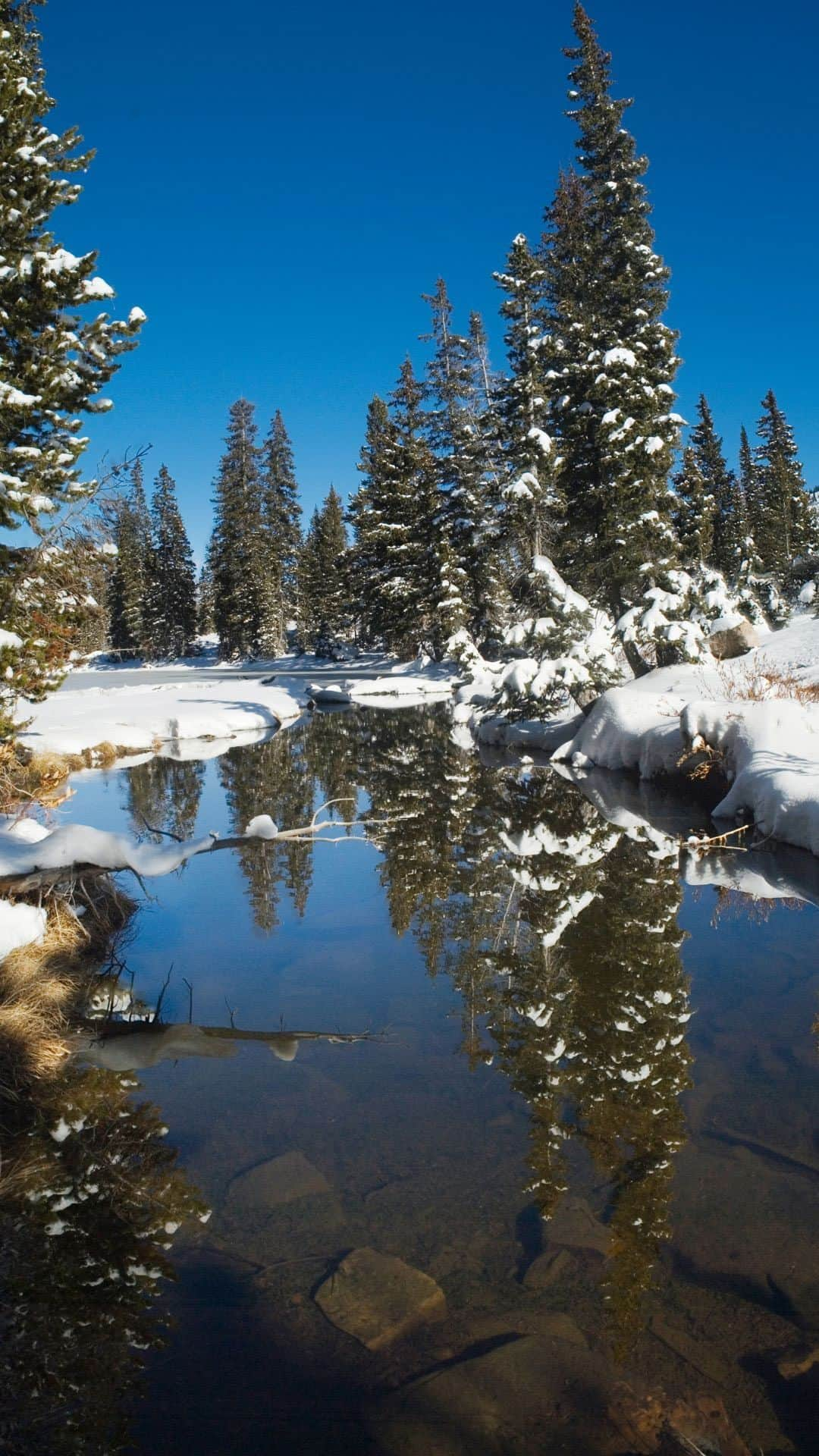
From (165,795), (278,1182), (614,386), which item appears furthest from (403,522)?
(278,1182)

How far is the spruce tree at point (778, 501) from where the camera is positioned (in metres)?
48.4

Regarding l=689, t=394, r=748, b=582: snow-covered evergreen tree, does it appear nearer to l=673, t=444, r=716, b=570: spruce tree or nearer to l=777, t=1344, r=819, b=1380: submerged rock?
l=673, t=444, r=716, b=570: spruce tree

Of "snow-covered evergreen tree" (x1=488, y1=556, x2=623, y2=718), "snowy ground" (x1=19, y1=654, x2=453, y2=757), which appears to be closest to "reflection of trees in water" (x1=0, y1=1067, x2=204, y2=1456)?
"snowy ground" (x1=19, y1=654, x2=453, y2=757)

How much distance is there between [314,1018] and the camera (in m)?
6.86

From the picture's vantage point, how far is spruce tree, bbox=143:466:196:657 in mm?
71812

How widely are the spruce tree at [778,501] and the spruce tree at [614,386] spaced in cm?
2761

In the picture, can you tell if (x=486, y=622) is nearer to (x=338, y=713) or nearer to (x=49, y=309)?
(x=338, y=713)

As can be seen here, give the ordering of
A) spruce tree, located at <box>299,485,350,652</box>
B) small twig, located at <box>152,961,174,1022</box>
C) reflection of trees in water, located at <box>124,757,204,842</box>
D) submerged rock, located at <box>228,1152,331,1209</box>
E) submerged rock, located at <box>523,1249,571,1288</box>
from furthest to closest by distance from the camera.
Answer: spruce tree, located at <box>299,485,350,652</box>
reflection of trees in water, located at <box>124,757,204,842</box>
small twig, located at <box>152,961,174,1022</box>
submerged rock, located at <box>228,1152,331,1209</box>
submerged rock, located at <box>523,1249,571,1288</box>


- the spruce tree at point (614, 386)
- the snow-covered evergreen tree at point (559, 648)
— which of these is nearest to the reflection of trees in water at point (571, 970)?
the snow-covered evergreen tree at point (559, 648)

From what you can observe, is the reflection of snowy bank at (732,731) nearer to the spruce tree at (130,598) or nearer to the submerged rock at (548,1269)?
the submerged rock at (548,1269)

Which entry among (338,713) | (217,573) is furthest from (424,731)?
(217,573)

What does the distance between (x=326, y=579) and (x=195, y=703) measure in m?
29.3

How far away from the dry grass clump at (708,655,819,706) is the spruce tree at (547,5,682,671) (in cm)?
268

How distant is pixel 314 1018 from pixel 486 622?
33.6 m
